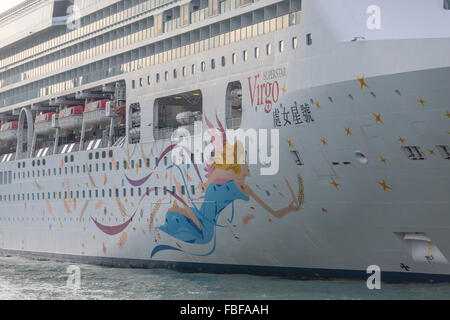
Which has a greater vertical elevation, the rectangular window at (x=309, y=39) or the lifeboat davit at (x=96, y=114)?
the rectangular window at (x=309, y=39)

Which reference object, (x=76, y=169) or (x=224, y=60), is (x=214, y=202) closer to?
(x=224, y=60)

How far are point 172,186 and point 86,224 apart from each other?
7.07 metres

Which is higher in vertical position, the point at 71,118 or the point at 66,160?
the point at 71,118

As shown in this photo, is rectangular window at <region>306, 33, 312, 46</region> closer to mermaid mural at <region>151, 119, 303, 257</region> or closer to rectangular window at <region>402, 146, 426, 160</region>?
mermaid mural at <region>151, 119, 303, 257</region>

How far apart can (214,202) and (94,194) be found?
8.45 metres

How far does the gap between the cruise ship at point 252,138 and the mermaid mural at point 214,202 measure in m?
0.05

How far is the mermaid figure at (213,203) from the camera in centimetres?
2303

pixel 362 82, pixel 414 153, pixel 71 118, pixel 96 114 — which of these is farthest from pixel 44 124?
pixel 414 153

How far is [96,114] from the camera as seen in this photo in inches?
1283

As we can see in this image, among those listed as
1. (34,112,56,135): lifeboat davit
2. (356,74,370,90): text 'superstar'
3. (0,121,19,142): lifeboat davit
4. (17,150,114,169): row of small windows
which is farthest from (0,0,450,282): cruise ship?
(0,121,19,142): lifeboat davit

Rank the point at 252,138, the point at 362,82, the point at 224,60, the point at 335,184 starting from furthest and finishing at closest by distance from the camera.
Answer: the point at 224,60 → the point at 252,138 → the point at 335,184 → the point at 362,82

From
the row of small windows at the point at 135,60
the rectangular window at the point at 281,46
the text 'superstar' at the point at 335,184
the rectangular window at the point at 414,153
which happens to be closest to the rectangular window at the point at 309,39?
the row of small windows at the point at 135,60

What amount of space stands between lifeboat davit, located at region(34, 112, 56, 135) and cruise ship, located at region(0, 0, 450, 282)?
1.05 metres

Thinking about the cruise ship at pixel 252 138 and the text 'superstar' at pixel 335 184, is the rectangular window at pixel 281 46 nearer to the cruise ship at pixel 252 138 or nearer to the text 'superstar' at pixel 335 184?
the cruise ship at pixel 252 138
